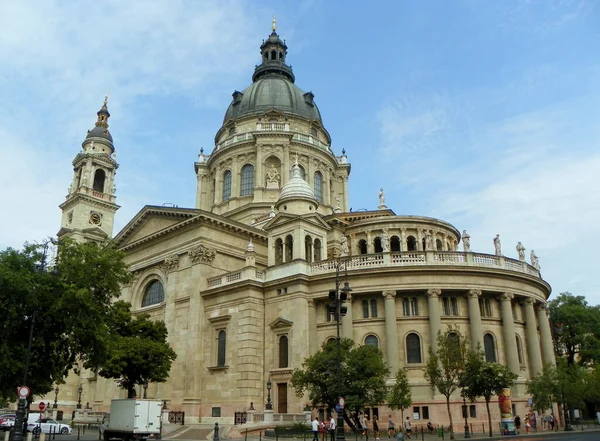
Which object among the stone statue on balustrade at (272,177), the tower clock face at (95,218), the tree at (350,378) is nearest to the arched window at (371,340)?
the tree at (350,378)

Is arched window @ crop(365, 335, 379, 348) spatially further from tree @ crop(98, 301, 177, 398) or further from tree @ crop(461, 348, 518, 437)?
tree @ crop(98, 301, 177, 398)

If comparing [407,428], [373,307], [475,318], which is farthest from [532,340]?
[407,428]

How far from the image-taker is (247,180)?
64250mm

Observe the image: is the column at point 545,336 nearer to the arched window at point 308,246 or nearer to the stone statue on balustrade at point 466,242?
the stone statue on balustrade at point 466,242

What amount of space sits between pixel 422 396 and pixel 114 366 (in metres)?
20.4

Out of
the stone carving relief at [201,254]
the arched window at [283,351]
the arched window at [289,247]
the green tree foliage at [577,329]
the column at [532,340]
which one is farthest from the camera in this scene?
the green tree foliage at [577,329]

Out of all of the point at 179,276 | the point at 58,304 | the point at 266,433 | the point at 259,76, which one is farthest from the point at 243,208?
the point at 58,304

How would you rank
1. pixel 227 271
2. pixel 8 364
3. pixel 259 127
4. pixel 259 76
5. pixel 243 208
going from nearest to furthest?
pixel 8 364, pixel 227 271, pixel 243 208, pixel 259 127, pixel 259 76

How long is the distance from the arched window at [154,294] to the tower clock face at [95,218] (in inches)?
876

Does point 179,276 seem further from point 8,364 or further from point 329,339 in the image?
point 8,364

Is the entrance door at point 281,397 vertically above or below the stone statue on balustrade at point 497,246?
below

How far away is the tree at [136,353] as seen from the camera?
1457 inches

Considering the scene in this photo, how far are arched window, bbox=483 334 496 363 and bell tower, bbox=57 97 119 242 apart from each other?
157 feet

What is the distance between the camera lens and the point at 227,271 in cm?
4784
